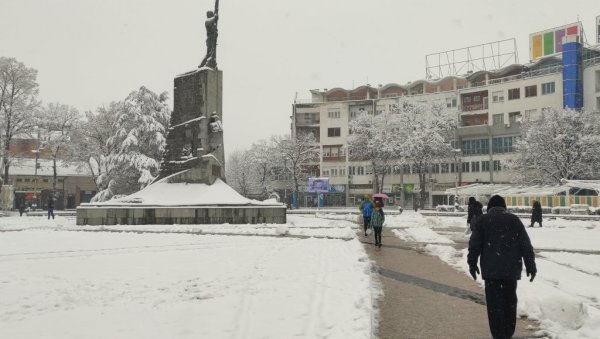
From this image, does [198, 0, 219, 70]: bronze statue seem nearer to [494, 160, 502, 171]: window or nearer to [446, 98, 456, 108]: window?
[494, 160, 502, 171]: window

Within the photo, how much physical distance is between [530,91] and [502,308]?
60.1m

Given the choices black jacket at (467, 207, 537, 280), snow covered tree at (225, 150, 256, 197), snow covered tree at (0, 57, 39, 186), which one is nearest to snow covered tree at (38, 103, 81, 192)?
snow covered tree at (0, 57, 39, 186)

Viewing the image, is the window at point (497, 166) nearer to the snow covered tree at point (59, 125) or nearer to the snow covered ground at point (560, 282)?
the snow covered ground at point (560, 282)

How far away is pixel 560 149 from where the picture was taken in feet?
145

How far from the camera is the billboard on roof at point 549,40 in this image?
189 feet

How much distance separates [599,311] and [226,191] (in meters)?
20.5

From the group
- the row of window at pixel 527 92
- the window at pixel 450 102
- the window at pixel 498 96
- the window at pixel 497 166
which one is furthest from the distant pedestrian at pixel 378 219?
the window at pixel 450 102

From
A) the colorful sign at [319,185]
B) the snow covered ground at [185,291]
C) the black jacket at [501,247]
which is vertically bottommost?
the snow covered ground at [185,291]

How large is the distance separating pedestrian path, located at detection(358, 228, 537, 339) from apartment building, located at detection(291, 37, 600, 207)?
49.0 m

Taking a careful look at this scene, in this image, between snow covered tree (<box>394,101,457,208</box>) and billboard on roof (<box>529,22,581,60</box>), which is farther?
billboard on roof (<box>529,22,581,60</box>)

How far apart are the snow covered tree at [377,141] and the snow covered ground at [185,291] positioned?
45.0 m

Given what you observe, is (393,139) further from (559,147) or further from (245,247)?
(245,247)

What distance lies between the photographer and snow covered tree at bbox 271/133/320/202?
6519cm

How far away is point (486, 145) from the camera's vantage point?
6216 centimetres
